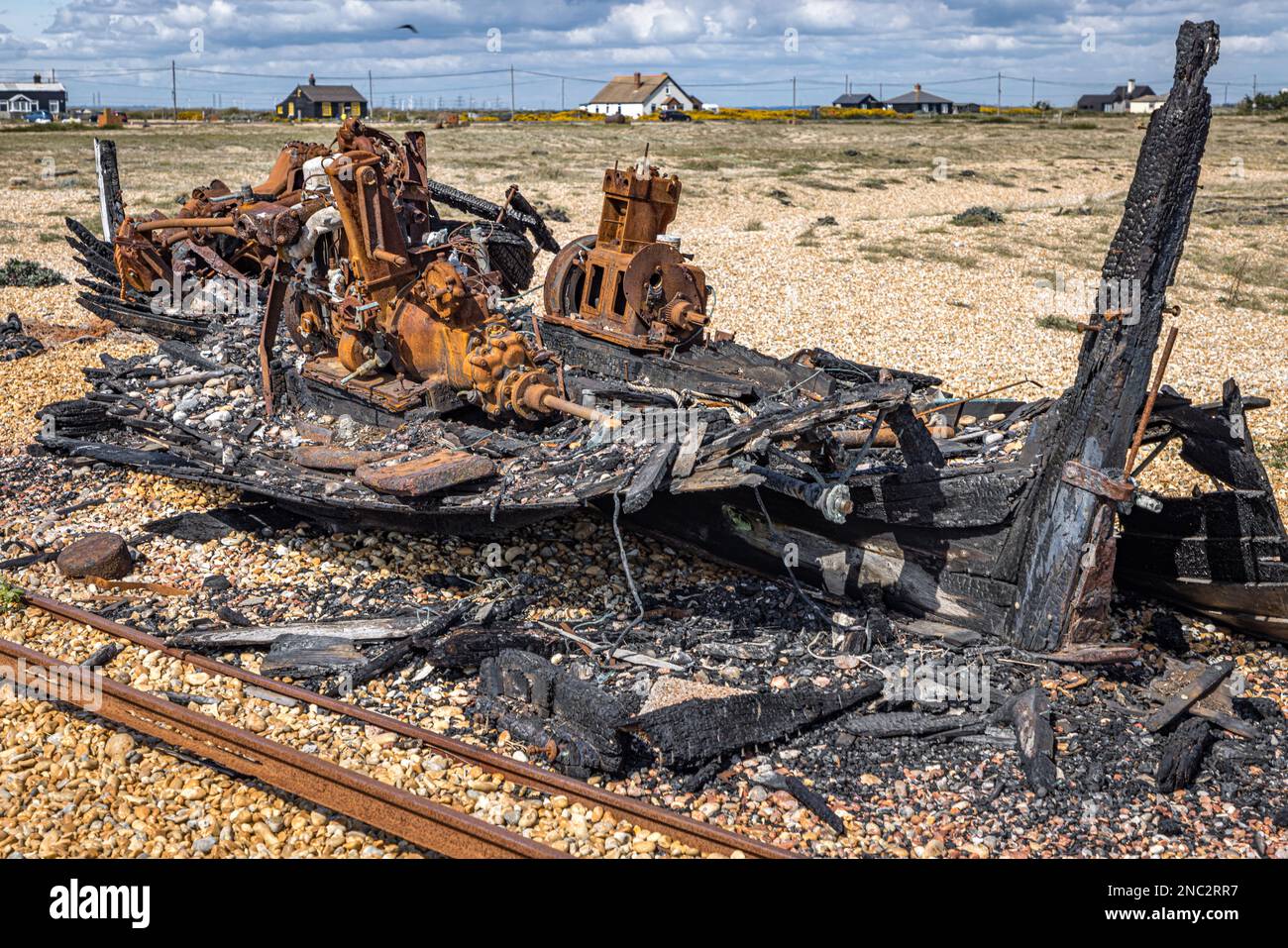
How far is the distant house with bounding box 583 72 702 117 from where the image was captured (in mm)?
87625

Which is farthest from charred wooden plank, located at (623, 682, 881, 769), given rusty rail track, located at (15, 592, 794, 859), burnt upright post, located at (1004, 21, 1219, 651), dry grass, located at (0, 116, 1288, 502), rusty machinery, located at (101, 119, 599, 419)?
dry grass, located at (0, 116, 1288, 502)

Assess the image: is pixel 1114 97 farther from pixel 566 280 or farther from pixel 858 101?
pixel 566 280

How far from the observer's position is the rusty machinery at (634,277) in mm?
11523

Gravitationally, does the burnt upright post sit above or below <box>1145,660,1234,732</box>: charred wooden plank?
above

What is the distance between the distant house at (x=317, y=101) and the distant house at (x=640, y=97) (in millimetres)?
20655

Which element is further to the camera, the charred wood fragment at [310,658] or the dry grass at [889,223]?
the dry grass at [889,223]

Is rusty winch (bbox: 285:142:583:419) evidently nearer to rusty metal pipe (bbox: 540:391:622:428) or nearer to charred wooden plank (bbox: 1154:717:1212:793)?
rusty metal pipe (bbox: 540:391:622:428)

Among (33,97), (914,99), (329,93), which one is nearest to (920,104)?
(914,99)

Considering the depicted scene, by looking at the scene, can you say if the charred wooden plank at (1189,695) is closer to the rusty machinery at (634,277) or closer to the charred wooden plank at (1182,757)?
the charred wooden plank at (1182,757)

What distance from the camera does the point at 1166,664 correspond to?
23.2 ft

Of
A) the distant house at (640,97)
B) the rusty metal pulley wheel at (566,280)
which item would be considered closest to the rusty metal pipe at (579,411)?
the rusty metal pulley wheel at (566,280)

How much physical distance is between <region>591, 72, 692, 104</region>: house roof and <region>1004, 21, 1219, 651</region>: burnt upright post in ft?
285

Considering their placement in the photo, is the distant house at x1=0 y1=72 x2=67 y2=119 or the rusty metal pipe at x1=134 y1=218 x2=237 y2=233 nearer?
the rusty metal pipe at x1=134 y1=218 x2=237 y2=233

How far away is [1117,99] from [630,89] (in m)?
49.2
